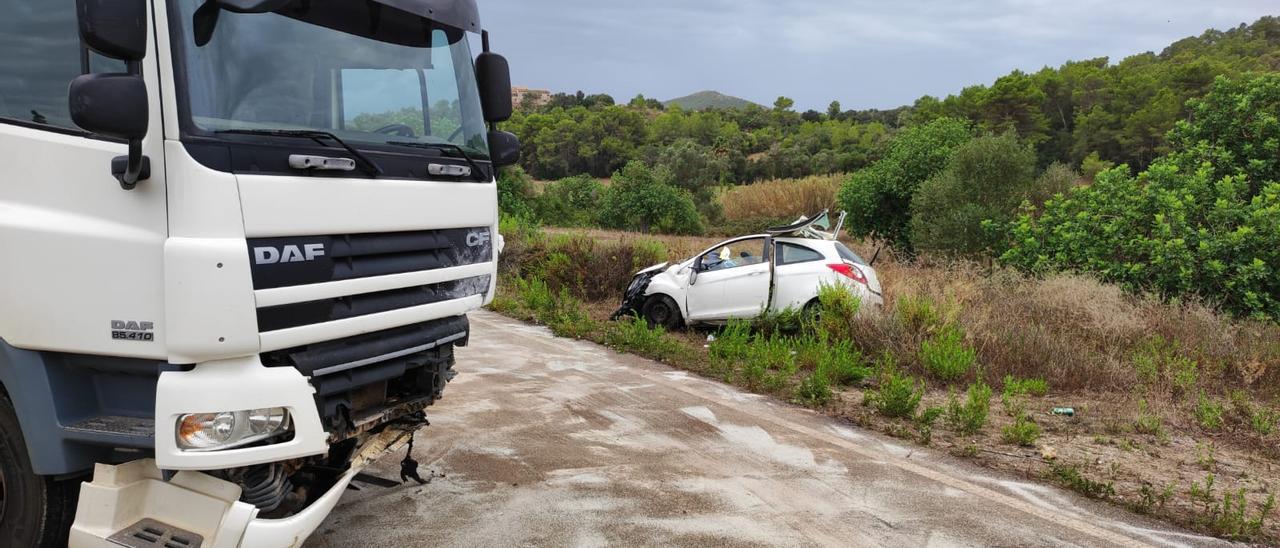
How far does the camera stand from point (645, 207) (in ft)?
92.4

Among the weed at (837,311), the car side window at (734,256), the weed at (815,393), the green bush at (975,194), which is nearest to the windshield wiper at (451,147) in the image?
the weed at (815,393)

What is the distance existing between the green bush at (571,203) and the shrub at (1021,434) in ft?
78.7

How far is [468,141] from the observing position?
4.69 metres

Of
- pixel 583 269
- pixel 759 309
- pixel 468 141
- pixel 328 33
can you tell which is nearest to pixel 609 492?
pixel 468 141

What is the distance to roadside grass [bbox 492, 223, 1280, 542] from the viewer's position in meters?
6.26

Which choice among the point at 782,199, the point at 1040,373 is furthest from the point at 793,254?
the point at 782,199

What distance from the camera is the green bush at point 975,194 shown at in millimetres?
18266

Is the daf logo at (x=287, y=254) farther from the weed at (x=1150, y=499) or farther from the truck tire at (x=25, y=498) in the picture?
the weed at (x=1150, y=499)

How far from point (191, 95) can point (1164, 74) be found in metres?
44.9

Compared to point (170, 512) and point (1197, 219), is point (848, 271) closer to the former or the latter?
point (1197, 219)

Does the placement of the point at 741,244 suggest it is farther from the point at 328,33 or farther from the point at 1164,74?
the point at 1164,74

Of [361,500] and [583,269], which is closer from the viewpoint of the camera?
[361,500]

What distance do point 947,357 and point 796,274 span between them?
106 inches

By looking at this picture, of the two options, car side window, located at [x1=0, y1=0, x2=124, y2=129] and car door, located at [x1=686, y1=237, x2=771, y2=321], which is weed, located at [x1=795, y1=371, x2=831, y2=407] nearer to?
→ car door, located at [x1=686, y1=237, x2=771, y2=321]
